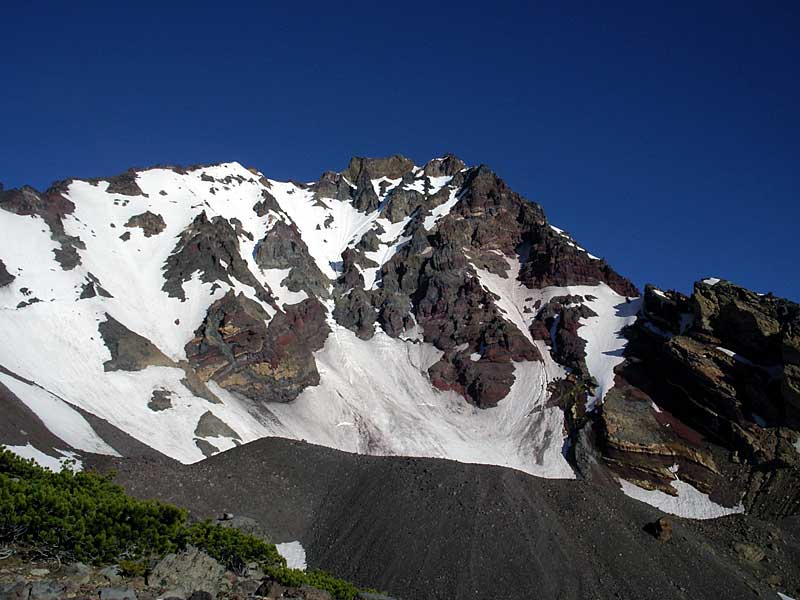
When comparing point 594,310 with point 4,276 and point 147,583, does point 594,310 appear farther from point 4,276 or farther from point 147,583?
point 147,583

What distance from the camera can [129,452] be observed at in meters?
48.4

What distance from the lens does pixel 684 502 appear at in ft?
221

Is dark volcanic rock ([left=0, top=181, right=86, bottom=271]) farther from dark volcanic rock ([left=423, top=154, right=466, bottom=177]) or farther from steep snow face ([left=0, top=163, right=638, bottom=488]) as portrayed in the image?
dark volcanic rock ([left=423, top=154, right=466, bottom=177])

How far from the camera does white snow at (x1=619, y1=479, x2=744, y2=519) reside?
2564 inches

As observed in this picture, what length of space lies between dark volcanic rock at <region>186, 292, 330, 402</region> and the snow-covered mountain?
30 centimetres

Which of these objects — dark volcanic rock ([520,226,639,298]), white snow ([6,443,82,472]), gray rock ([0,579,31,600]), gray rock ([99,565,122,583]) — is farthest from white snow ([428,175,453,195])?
gray rock ([0,579,31,600])

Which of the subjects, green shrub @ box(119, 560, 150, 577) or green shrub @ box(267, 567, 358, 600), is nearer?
green shrub @ box(119, 560, 150, 577)

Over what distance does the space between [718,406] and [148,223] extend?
95.8 metres

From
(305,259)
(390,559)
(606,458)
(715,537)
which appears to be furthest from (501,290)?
(390,559)

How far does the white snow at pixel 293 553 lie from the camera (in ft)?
107

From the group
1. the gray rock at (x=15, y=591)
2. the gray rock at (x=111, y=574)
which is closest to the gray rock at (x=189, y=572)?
the gray rock at (x=111, y=574)

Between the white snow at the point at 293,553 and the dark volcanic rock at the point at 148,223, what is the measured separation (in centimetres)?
8262

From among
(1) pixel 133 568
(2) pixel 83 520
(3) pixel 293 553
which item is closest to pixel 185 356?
(3) pixel 293 553

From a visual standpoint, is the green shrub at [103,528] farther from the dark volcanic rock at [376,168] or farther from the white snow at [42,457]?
the dark volcanic rock at [376,168]
